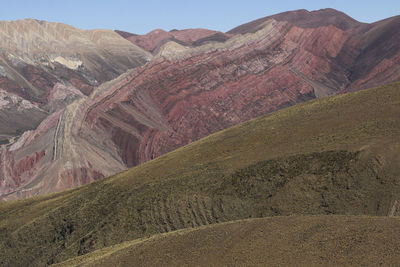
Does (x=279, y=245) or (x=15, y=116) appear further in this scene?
(x=15, y=116)

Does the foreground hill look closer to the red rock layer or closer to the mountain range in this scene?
the mountain range

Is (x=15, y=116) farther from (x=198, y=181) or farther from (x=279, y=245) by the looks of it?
(x=279, y=245)

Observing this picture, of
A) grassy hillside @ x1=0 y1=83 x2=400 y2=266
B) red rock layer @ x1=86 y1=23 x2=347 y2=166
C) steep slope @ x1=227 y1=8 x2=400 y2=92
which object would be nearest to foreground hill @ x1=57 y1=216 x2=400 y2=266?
grassy hillside @ x1=0 y1=83 x2=400 y2=266

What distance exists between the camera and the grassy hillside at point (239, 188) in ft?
180

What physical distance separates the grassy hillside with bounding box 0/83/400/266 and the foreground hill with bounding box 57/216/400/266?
511 inches

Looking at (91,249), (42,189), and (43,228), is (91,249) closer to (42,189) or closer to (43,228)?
(43,228)

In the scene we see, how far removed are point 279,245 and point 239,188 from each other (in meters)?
22.1

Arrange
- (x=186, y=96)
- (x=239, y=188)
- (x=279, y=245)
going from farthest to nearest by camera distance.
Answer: (x=186, y=96) → (x=239, y=188) → (x=279, y=245)

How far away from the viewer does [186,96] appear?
150750mm

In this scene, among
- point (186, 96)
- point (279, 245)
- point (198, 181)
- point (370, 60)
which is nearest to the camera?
point (279, 245)

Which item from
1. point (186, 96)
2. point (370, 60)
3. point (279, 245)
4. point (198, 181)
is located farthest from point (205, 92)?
point (279, 245)

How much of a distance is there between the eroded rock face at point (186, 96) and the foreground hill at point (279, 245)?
219 ft

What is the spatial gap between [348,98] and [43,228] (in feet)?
148

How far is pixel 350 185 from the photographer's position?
54750mm
